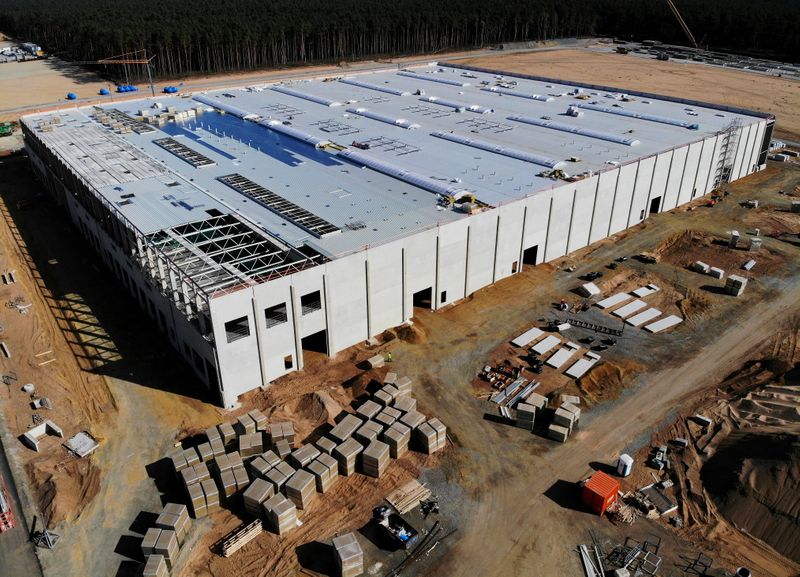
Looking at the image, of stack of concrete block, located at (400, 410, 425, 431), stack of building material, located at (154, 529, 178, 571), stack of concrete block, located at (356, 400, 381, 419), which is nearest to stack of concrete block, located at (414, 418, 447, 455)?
stack of concrete block, located at (400, 410, 425, 431)

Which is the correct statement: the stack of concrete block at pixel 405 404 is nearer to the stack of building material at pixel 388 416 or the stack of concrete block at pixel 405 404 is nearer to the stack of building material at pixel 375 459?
the stack of building material at pixel 388 416

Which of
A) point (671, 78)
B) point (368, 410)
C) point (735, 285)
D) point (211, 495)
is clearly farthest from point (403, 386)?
point (671, 78)

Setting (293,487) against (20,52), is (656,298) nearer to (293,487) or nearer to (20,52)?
(293,487)

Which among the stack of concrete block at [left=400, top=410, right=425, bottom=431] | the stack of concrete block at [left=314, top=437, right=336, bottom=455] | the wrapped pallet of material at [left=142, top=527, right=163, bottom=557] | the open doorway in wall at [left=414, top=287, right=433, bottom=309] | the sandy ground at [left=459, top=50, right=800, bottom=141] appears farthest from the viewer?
the sandy ground at [left=459, top=50, right=800, bottom=141]

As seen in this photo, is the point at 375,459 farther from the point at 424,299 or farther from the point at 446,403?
the point at 424,299

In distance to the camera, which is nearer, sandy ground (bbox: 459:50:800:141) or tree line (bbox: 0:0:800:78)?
sandy ground (bbox: 459:50:800:141)

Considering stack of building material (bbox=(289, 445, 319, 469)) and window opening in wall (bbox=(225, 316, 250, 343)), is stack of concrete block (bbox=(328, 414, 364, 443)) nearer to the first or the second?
stack of building material (bbox=(289, 445, 319, 469))
